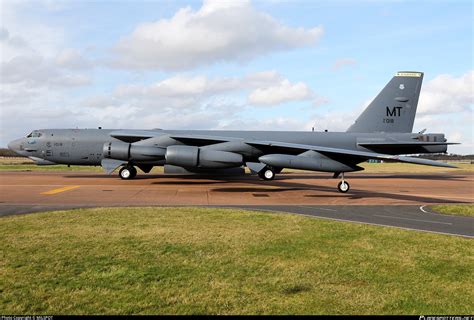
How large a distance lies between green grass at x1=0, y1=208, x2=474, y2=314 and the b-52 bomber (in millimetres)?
8913

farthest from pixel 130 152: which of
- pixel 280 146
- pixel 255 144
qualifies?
pixel 280 146

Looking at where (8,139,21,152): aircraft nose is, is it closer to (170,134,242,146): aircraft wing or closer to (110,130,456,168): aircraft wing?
(110,130,456,168): aircraft wing

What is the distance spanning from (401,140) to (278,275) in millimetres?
22905

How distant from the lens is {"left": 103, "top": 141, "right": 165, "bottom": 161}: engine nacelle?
846 inches

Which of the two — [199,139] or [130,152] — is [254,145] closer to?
[199,139]

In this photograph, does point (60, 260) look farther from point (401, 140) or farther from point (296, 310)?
point (401, 140)

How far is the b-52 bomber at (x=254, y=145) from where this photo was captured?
1825 cm

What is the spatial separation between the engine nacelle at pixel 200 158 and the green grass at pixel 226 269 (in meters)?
→ 9.75

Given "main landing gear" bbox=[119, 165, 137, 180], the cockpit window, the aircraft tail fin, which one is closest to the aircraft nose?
the cockpit window

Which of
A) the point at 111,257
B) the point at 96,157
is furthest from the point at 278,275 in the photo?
the point at 96,157

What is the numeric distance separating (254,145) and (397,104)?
12626mm

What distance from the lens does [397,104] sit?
2631cm

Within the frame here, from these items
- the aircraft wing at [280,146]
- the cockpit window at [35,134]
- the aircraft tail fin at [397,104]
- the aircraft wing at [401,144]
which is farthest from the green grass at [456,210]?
the cockpit window at [35,134]

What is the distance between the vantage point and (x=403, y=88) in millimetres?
26250
